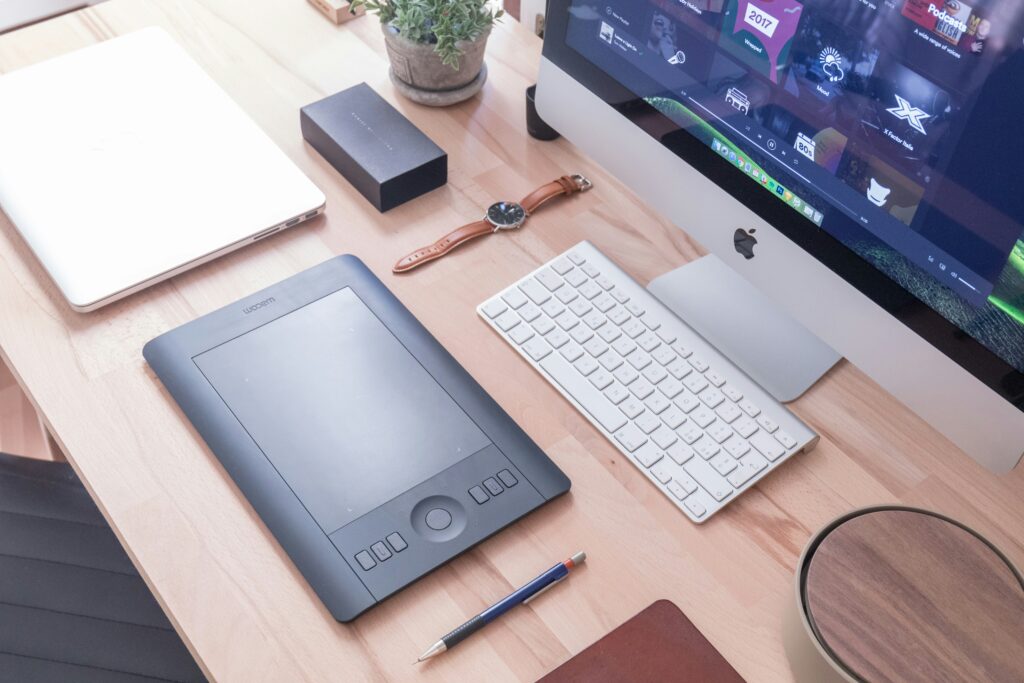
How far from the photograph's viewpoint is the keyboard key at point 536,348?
1.01m

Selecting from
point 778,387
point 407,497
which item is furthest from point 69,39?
point 778,387

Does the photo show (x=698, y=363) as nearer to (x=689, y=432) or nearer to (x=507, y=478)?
(x=689, y=432)

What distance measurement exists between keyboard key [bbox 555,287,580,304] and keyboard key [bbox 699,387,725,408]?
163mm

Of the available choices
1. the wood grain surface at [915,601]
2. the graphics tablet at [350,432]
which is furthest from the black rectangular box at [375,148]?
the wood grain surface at [915,601]

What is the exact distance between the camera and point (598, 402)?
38.3 inches

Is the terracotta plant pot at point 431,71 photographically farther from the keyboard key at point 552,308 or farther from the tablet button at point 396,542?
the tablet button at point 396,542

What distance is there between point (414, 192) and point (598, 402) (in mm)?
339

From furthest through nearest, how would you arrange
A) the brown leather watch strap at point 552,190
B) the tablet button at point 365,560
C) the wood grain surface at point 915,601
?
1. the brown leather watch strap at point 552,190
2. the tablet button at point 365,560
3. the wood grain surface at point 915,601

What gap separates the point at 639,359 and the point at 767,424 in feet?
0.43

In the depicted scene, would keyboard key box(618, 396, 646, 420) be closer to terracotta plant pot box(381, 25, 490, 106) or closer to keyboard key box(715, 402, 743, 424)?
keyboard key box(715, 402, 743, 424)

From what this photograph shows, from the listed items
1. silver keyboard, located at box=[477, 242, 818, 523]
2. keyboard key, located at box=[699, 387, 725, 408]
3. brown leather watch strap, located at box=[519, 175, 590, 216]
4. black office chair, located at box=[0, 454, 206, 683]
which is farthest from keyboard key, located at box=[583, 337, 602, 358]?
black office chair, located at box=[0, 454, 206, 683]

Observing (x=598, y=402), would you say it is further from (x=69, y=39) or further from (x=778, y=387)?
(x=69, y=39)

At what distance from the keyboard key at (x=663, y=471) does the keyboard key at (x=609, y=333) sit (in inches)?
5.5

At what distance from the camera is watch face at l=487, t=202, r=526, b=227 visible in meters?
1.14
